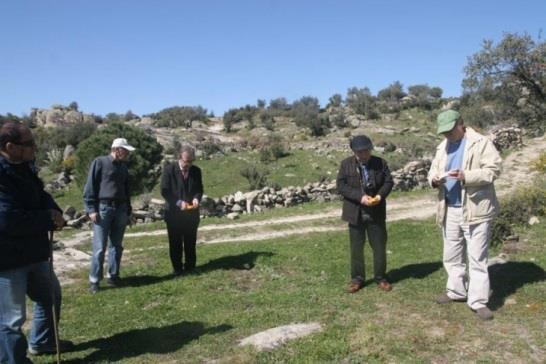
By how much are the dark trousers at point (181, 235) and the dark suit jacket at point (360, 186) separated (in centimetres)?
276

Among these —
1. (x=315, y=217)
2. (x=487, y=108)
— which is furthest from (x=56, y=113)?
(x=315, y=217)

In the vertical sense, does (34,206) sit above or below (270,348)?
above

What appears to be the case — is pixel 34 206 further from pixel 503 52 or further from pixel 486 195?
pixel 503 52

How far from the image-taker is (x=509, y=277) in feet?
22.3

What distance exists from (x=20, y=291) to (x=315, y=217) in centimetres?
1080

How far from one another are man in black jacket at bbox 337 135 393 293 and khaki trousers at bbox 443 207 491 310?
1019 millimetres

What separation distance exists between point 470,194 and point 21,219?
447 centimetres

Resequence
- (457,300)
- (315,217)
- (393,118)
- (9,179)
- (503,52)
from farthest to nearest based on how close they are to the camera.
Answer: (393,118), (503,52), (315,217), (457,300), (9,179)

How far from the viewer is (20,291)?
4.38 metres

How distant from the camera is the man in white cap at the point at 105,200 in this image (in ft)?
24.4

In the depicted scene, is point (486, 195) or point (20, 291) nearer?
point (20, 291)

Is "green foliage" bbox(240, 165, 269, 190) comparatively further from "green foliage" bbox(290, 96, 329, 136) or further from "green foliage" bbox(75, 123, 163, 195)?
"green foliage" bbox(290, 96, 329, 136)

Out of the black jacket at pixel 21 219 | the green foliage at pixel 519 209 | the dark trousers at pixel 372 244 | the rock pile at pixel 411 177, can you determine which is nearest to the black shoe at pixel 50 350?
the black jacket at pixel 21 219

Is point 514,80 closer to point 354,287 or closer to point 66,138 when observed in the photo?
point 354,287
